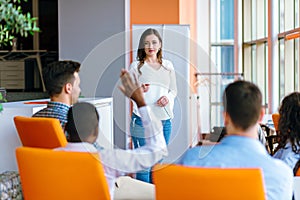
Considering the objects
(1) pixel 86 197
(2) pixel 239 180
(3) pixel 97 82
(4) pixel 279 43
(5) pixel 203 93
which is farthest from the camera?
(5) pixel 203 93

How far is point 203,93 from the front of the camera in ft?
43.4

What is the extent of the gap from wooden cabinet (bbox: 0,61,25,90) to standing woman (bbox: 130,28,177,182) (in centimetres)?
537

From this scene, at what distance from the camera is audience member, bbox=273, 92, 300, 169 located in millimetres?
2965

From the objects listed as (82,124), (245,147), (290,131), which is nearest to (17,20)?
(82,124)

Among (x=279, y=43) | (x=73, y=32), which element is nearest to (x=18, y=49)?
(x=73, y=32)

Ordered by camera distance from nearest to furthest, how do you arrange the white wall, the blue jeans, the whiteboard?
the blue jeans → the whiteboard → the white wall

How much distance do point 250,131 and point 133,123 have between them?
2256 millimetres

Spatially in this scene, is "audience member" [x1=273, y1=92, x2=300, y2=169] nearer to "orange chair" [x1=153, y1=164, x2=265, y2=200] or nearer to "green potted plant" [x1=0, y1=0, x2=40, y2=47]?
"orange chair" [x1=153, y1=164, x2=265, y2=200]

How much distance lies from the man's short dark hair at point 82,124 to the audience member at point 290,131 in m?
1.04

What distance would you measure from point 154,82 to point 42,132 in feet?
5.04

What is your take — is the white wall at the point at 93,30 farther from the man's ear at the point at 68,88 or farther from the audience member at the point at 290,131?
the audience member at the point at 290,131

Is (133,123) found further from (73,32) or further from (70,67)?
(73,32)

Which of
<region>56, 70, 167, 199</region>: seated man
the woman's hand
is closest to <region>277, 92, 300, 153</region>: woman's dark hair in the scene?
<region>56, 70, 167, 199</region>: seated man

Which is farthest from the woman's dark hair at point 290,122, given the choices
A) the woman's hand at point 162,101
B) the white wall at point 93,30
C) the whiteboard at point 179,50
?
the white wall at point 93,30
